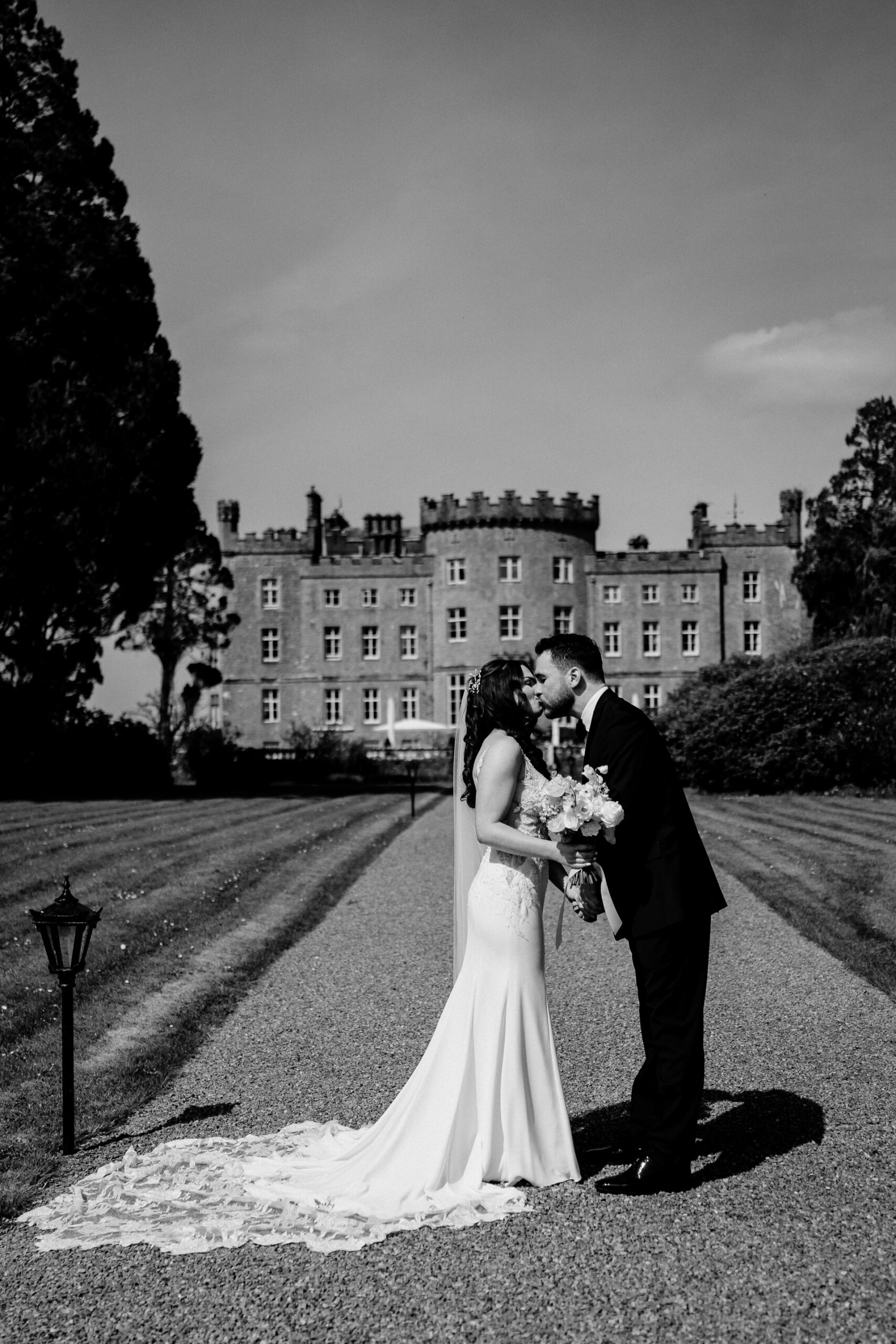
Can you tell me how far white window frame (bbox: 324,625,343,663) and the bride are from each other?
5191 centimetres

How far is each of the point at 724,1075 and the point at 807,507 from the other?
44.1 meters

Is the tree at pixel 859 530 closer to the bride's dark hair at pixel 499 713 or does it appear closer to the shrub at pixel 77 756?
the shrub at pixel 77 756

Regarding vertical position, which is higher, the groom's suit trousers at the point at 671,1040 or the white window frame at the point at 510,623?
the white window frame at the point at 510,623

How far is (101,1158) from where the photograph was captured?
17.0ft

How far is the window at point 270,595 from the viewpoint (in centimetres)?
5772

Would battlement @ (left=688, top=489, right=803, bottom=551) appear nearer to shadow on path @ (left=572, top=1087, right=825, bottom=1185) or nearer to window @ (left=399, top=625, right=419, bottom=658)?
window @ (left=399, top=625, right=419, bottom=658)

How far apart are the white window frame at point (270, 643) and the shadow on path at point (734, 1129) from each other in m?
52.4

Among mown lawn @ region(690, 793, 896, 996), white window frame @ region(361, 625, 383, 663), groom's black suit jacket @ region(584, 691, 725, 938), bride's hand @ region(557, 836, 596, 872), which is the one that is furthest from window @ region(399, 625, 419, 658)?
bride's hand @ region(557, 836, 596, 872)

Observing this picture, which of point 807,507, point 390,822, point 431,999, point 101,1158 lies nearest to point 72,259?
point 390,822

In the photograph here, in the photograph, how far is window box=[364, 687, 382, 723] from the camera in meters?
56.4

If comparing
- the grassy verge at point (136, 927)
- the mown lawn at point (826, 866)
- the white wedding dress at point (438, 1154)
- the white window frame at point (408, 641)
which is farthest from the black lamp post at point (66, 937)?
the white window frame at point (408, 641)

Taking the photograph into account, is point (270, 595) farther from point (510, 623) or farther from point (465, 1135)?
point (465, 1135)

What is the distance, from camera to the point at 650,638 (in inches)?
2232

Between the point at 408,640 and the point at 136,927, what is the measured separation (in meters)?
46.5
